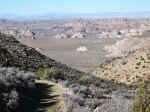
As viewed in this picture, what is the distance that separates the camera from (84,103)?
9.59m

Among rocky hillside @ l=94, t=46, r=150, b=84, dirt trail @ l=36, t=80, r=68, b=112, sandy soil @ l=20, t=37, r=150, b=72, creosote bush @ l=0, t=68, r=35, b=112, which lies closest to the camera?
creosote bush @ l=0, t=68, r=35, b=112

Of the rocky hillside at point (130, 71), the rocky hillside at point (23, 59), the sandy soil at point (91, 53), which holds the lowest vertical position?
the sandy soil at point (91, 53)

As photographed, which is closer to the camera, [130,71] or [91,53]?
[130,71]

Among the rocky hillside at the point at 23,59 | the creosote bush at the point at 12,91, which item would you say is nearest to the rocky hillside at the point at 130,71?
the rocky hillside at the point at 23,59

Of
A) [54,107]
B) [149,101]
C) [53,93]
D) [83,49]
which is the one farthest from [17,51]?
[83,49]

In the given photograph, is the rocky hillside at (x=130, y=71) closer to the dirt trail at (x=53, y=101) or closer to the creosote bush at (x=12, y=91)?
the dirt trail at (x=53, y=101)

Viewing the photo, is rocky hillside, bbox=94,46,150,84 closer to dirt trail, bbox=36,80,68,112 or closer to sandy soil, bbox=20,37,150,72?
sandy soil, bbox=20,37,150,72

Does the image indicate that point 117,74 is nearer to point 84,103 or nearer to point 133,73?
point 133,73

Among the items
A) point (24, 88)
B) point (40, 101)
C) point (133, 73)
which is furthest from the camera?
point (133, 73)

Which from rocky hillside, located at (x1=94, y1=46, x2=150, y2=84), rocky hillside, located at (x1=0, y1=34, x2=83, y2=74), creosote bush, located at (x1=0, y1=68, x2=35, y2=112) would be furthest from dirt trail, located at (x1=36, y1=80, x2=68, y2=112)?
rocky hillside, located at (x1=94, y1=46, x2=150, y2=84)

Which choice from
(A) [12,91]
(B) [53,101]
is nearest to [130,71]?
(B) [53,101]

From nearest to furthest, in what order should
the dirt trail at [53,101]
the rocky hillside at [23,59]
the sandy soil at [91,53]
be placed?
the dirt trail at [53,101]
the rocky hillside at [23,59]
the sandy soil at [91,53]

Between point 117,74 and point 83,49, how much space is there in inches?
2256

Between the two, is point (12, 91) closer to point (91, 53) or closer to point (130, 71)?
point (130, 71)
